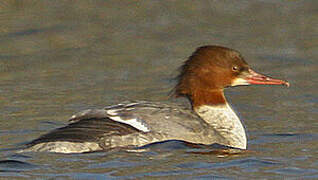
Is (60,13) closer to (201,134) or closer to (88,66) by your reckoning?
(88,66)

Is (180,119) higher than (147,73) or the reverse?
the reverse

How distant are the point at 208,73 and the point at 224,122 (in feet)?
1.78

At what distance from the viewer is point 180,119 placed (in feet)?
31.2

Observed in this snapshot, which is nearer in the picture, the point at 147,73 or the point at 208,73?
the point at 208,73

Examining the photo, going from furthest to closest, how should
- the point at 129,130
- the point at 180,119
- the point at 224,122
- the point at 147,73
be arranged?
the point at 147,73
the point at 224,122
the point at 180,119
the point at 129,130

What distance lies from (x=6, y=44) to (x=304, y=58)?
4686mm

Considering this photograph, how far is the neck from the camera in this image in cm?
982

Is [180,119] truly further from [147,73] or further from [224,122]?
[147,73]

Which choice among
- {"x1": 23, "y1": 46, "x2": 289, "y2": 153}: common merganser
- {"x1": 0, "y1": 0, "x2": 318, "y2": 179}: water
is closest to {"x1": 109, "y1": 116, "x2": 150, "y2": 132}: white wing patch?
{"x1": 23, "y1": 46, "x2": 289, "y2": 153}: common merganser

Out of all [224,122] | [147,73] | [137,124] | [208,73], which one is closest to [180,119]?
[137,124]

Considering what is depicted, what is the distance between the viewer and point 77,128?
9.29 metres

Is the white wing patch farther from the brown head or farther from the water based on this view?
the brown head

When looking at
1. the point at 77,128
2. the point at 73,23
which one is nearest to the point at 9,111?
the point at 77,128

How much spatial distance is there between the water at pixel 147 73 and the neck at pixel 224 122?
190 millimetres
